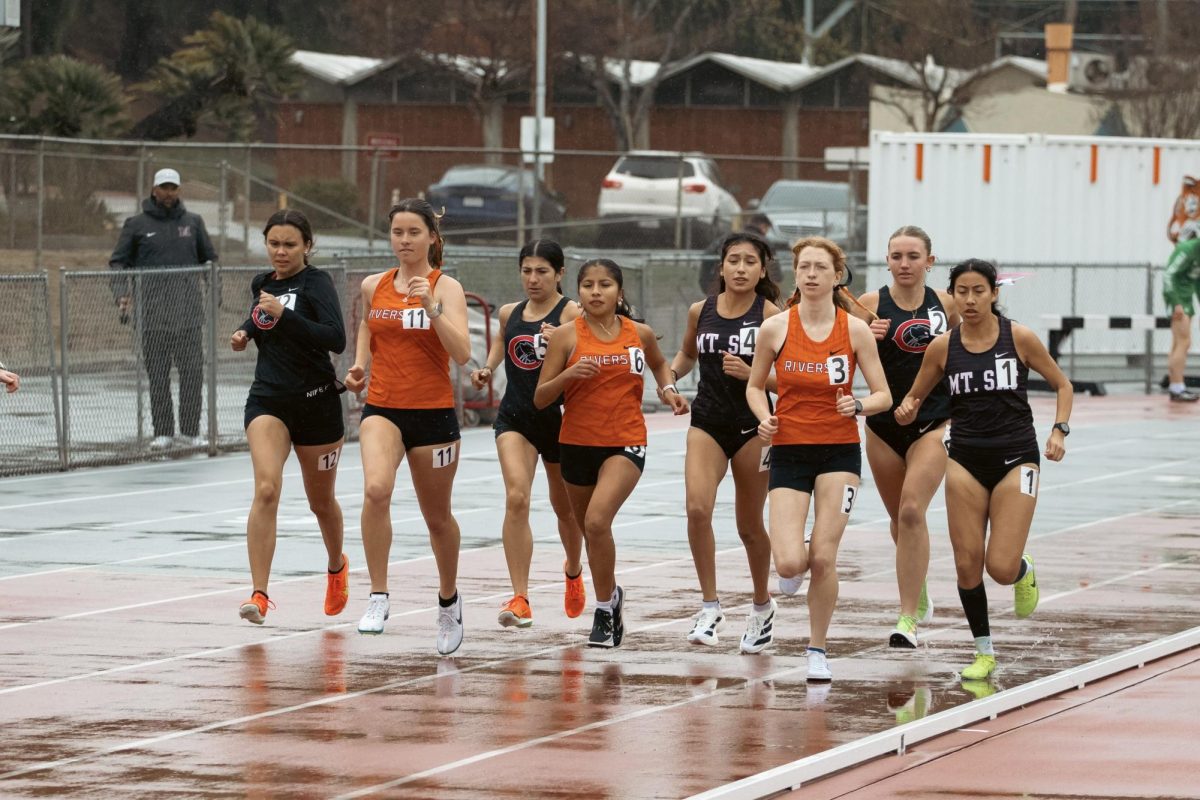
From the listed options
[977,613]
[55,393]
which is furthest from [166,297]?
[977,613]

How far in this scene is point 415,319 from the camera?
10.3 metres

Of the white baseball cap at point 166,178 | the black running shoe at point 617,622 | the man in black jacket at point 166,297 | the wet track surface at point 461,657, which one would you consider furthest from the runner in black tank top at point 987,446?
the white baseball cap at point 166,178

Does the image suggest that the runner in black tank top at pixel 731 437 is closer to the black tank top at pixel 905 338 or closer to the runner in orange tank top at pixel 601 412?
the runner in orange tank top at pixel 601 412

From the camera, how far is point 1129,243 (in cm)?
2970

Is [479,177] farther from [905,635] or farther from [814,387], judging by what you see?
[814,387]

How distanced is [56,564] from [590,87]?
5090 cm

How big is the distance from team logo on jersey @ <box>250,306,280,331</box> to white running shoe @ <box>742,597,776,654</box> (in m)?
2.64

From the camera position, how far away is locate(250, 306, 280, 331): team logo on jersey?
418 inches

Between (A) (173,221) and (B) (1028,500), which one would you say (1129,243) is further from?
(B) (1028,500)

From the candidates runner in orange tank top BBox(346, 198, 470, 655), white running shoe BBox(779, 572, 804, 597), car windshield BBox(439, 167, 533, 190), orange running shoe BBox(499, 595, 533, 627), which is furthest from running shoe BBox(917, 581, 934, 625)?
car windshield BBox(439, 167, 533, 190)

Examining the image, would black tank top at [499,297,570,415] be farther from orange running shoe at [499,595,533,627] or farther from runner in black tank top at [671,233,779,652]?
orange running shoe at [499,595,533,627]

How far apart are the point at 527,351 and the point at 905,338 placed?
1.80m

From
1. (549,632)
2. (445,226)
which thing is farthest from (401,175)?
(549,632)

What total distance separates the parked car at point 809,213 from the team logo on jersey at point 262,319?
23620 millimetres
